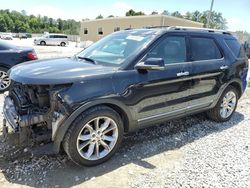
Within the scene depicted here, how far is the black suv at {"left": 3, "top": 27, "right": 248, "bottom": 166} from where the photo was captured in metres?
3.18

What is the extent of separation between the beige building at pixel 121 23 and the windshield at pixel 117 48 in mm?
30668

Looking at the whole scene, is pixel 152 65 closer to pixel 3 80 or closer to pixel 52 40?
pixel 3 80

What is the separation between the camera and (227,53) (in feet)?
16.8

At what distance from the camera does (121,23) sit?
39.8 m

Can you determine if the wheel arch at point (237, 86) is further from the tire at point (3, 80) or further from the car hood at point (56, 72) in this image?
the tire at point (3, 80)

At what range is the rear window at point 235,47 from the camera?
5.27 meters

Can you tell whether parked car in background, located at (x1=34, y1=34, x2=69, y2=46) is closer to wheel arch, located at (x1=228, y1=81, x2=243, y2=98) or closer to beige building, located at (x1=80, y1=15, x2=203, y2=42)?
beige building, located at (x1=80, y1=15, x2=203, y2=42)

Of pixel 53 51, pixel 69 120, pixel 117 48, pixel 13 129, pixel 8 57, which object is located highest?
pixel 117 48

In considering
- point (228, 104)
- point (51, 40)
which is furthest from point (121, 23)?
point (228, 104)

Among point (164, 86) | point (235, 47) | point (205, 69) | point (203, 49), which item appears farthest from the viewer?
point (235, 47)

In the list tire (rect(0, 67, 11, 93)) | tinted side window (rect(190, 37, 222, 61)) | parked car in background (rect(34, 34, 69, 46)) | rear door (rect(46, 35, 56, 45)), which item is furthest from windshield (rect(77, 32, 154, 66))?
rear door (rect(46, 35, 56, 45))

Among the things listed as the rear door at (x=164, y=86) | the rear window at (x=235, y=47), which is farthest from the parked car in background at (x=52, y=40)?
the rear door at (x=164, y=86)

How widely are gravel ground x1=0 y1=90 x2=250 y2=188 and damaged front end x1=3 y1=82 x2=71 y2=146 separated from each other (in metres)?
0.39

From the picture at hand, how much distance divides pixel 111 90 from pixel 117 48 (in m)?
1.03
